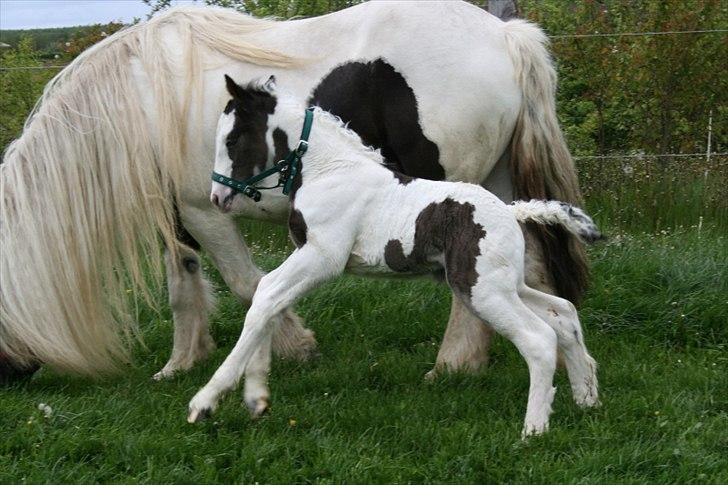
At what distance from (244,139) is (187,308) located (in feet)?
4.64

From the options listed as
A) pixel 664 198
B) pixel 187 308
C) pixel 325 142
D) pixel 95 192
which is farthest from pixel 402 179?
pixel 664 198

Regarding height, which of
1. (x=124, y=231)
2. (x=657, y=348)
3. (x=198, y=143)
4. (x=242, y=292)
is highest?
(x=198, y=143)

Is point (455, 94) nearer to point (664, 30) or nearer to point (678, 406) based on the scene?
point (678, 406)

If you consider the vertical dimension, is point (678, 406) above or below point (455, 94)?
below

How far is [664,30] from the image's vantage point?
28.9ft

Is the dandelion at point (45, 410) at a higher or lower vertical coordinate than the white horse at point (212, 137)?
lower

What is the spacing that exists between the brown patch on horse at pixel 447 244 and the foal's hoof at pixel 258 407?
0.81 m

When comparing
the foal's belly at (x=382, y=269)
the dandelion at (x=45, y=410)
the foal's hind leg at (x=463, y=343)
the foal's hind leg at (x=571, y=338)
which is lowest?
the foal's hind leg at (x=463, y=343)

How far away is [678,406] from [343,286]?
8.19 feet

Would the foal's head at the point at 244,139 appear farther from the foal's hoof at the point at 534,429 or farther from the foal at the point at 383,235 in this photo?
the foal's hoof at the point at 534,429

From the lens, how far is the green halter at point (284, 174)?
14.8ft

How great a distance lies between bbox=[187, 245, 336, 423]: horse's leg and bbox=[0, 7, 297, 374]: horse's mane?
986mm

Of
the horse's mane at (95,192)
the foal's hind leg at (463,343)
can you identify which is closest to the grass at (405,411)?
the foal's hind leg at (463,343)

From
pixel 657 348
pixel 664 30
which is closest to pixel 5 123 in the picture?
pixel 664 30
